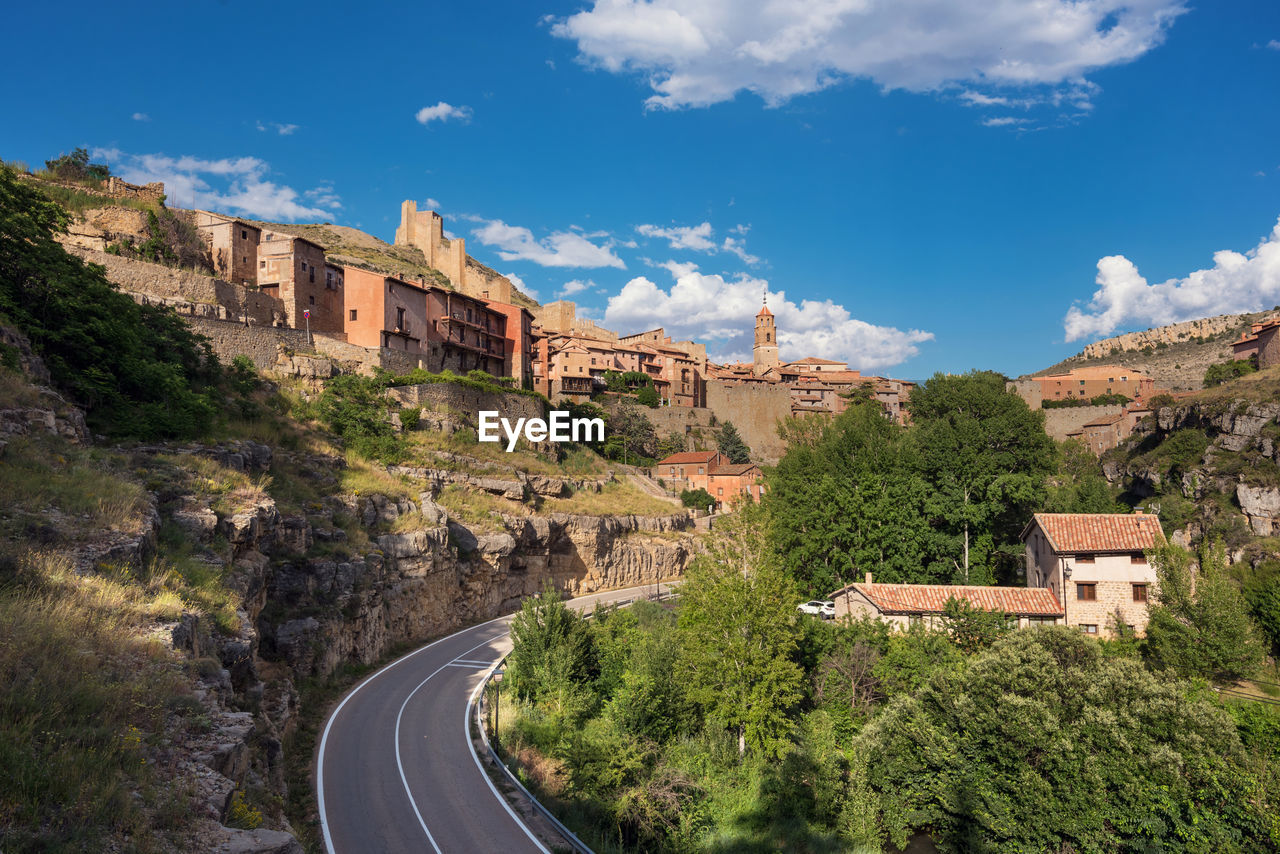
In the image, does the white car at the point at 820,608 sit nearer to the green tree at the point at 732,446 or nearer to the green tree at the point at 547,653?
the green tree at the point at 547,653

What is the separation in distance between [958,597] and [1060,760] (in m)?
10.4

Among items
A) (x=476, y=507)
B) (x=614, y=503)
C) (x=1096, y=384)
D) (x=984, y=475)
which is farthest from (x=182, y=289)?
(x=1096, y=384)

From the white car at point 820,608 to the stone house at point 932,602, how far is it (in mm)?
1488

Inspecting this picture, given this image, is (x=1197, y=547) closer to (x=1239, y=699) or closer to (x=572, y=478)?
(x=1239, y=699)

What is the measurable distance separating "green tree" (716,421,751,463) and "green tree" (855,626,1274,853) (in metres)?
58.7

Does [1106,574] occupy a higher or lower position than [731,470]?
lower

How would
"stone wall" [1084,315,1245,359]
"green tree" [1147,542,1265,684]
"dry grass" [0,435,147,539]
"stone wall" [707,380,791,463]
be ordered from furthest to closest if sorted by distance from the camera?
"stone wall" [1084,315,1245,359] → "stone wall" [707,380,791,463] → "green tree" [1147,542,1265,684] → "dry grass" [0,435,147,539]

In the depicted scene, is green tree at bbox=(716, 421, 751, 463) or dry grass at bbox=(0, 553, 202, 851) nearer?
dry grass at bbox=(0, 553, 202, 851)

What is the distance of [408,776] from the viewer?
672 inches

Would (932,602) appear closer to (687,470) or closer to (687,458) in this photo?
(687,470)

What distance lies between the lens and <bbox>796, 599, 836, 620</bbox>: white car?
104ft

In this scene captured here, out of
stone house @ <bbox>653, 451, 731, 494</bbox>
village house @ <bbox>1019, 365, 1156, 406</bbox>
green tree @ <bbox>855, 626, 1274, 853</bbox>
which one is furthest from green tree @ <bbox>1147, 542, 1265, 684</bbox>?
village house @ <bbox>1019, 365, 1156, 406</bbox>

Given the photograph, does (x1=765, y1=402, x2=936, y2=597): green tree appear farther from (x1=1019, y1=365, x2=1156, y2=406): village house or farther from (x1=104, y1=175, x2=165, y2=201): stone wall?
(x1=1019, y1=365, x2=1156, y2=406): village house

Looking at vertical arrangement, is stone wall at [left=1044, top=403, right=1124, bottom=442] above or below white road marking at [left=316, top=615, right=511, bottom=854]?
above
